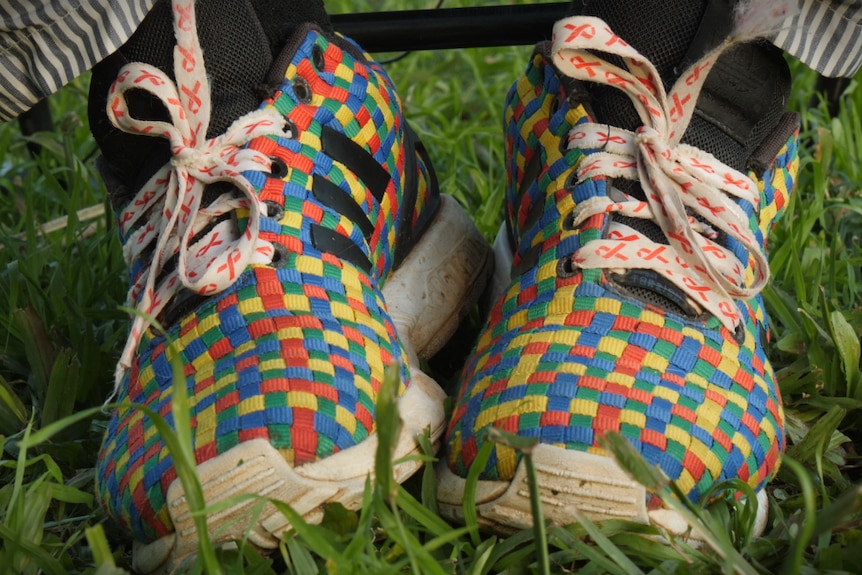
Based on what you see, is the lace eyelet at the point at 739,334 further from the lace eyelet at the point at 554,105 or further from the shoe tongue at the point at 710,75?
the lace eyelet at the point at 554,105

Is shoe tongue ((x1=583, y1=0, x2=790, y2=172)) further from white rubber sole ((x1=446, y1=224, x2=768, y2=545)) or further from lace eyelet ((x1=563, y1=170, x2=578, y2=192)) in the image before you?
white rubber sole ((x1=446, y1=224, x2=768, y2=545))

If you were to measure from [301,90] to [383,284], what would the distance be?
24 cm

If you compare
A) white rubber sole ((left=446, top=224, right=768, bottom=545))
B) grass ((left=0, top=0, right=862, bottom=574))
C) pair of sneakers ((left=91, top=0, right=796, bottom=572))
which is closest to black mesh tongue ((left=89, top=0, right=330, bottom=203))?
pair of sneakers ((left=91, top=0, right=796, bottom=572))

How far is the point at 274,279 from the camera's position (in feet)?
3.05

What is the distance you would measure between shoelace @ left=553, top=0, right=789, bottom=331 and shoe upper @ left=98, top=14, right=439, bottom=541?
22cm

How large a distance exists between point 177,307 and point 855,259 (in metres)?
0.86

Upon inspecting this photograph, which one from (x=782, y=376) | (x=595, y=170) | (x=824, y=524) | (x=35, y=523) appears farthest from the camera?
(x=782, y=376)

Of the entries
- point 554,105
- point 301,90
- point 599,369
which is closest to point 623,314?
point 599,369

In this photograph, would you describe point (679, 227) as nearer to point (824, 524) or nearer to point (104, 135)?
point (824, 524)

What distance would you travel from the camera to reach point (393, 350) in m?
0.95

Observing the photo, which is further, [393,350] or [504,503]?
[393,350]

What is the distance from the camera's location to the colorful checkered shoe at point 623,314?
0.82 metres

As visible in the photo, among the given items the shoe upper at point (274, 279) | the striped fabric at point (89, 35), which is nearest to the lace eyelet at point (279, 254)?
the shoe upper at point (274, 279)

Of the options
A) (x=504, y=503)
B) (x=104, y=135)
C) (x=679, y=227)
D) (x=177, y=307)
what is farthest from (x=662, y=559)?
(x=104, y=135)
